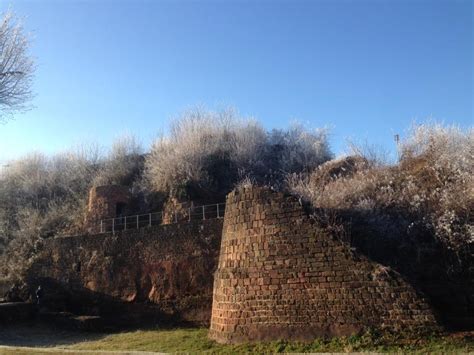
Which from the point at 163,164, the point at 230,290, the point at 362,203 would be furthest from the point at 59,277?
the point at 362,203

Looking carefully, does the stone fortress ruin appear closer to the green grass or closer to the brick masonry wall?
the brick masonry wall

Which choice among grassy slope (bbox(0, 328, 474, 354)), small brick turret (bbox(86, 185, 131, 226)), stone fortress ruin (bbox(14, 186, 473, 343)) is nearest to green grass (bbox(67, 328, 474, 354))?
grassy slope (bbox(0, 328, 474, 354))

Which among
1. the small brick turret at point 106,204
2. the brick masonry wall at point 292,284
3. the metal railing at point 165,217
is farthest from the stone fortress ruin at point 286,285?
the small brick turret at point 106,204

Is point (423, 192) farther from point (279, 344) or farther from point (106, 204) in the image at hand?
point (106, 204)

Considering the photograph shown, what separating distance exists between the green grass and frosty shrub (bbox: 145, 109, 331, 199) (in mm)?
8278

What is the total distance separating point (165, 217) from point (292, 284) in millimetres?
10324

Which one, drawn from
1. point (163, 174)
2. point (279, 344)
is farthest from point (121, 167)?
point (279, 344)

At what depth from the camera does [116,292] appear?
1680 cm

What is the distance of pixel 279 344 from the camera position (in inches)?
377

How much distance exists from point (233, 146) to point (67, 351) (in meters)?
14.4

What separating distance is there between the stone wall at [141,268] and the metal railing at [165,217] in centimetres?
103

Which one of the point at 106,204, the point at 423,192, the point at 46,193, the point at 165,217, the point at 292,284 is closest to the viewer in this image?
the point at 292,284

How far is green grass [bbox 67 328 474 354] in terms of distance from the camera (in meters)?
8.15

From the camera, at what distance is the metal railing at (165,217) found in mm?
18370
